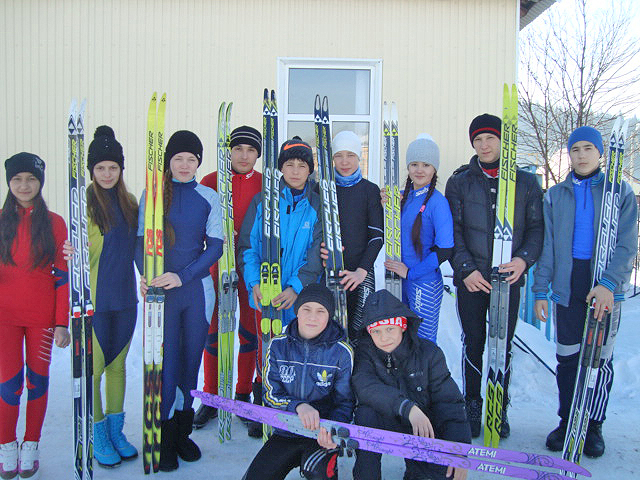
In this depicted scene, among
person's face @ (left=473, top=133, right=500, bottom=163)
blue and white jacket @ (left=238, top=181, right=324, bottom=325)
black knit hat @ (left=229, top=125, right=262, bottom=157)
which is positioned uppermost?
black knit hat @ (left=229, top=125, right=262, bottom=157)

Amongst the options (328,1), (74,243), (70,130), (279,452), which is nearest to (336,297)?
(279,452)

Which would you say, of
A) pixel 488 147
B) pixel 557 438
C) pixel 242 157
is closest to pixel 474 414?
pixel 557 438

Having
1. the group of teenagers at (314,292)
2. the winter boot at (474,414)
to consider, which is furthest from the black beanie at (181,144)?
the winter boot at (474,414)

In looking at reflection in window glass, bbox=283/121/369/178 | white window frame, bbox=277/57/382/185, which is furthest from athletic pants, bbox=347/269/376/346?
reflection in window glass, bbox=283/121/369/178

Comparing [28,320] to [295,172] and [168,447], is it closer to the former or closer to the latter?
[168,447]

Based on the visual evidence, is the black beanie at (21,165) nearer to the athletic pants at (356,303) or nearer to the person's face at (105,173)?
the person's face at (105,173)

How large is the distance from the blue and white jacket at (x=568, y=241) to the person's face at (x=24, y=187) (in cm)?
253

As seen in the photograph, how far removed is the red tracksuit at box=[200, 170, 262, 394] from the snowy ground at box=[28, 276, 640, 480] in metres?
0.27

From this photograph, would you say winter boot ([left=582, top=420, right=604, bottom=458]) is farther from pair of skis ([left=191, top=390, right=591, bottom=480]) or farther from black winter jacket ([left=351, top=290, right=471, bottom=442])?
black winter jacket ([left=351, top=290, right=471, bottom=442])

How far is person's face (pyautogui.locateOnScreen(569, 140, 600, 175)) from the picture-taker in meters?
2.45

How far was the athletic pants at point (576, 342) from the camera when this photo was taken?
2502 mm

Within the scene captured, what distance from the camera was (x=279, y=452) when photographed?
2.04m

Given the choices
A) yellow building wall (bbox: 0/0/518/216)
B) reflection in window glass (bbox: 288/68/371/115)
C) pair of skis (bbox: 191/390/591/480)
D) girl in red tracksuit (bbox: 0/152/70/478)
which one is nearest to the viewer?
pair of skis (bbox: 191/390/591/480)

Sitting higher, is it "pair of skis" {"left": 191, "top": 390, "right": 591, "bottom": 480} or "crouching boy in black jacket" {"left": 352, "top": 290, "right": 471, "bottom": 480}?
"crouching boy in black jacket" {"left": 352, "top": 290, "right": 471, "bottom": 480}
